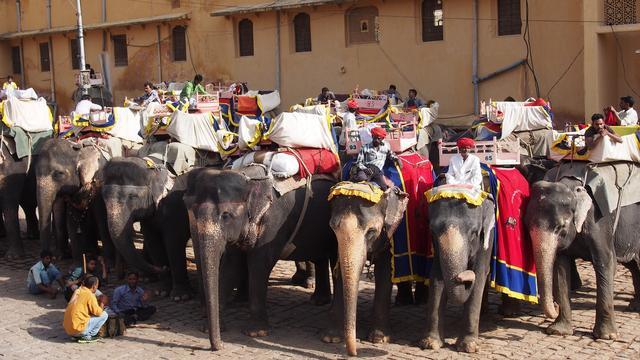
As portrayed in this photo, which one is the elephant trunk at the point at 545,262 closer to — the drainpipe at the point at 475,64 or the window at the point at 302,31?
the drainpipe at the point at 475,64

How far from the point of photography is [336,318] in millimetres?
9008

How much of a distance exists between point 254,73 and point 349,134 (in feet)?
54.0

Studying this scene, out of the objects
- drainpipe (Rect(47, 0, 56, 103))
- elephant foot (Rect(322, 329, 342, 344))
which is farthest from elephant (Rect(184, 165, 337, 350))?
drainpipe (Rect(47, 0, 56, 103))

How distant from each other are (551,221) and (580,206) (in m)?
0.41

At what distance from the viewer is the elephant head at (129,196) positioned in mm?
10531

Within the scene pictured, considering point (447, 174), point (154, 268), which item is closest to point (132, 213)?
point (154, 268)

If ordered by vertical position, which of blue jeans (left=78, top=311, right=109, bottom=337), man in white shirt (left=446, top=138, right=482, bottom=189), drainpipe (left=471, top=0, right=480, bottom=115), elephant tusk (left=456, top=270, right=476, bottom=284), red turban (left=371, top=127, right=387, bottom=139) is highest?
drainpipe (left=471, top=0, right=480, bottom=115)

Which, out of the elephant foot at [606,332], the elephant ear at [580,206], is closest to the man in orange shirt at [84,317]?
the elephant ear at [580,206]

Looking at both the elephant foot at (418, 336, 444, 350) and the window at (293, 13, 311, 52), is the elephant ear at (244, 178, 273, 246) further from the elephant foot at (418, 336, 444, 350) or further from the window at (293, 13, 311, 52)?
the window at (293, 13, 311, 52)

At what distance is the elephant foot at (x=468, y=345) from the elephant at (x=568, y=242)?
2.53 ft

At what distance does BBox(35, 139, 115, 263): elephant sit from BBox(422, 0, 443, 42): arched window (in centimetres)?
1196

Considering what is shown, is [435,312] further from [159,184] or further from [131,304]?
[159,184]

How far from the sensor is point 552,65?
2027cm

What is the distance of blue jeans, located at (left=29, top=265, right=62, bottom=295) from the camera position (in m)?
11.2
